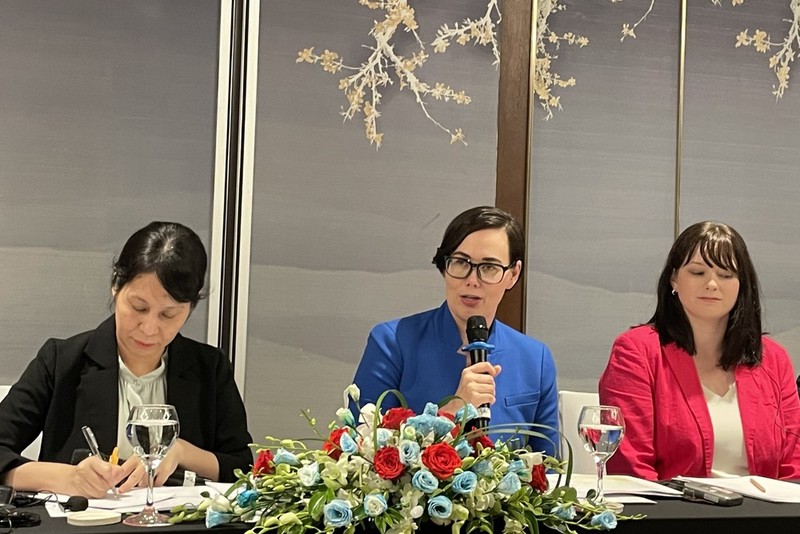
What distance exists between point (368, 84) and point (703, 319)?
155cm

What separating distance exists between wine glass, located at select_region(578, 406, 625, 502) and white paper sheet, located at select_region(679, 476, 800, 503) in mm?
417

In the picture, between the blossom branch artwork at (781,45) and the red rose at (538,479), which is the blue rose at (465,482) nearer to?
the red rose at (538,479)

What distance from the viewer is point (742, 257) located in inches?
107

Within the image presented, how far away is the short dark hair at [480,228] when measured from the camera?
99.7 inches

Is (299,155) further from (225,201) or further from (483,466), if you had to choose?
(483,466)

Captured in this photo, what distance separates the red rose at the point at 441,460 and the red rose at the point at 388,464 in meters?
0.04

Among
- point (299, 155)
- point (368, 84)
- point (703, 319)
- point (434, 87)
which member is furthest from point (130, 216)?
point (703, 319)

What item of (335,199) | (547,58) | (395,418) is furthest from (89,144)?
(395,418)

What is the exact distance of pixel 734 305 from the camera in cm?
277

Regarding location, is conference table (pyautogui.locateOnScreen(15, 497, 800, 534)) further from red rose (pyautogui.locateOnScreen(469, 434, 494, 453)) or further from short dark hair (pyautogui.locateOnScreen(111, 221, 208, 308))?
short dark hair (pyautogui.locateOnScreen(111, 221, 208, 308))

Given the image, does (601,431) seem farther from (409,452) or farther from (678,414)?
(678,414)

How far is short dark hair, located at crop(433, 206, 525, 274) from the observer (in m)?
2.53

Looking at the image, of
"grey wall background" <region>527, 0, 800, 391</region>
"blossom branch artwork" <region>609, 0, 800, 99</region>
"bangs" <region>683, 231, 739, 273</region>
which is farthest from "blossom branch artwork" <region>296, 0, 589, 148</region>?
"bangs" <region>683, 231, 739, 273</region>

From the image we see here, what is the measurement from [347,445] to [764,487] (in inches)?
42.8
